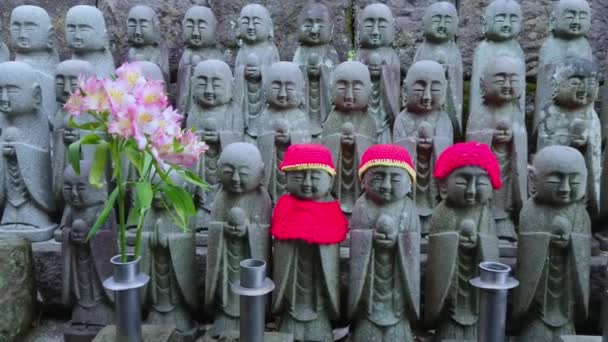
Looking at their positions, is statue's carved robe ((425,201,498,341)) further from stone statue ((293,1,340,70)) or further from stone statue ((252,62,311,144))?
stone statue ((293,1,340,70))

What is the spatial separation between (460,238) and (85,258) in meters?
1.91

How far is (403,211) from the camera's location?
305cm

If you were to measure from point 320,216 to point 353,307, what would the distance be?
47cm

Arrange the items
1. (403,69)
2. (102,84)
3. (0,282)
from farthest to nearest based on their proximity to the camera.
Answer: (403,69)
(0,282)
(102,84)

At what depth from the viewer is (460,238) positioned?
10.0 ft

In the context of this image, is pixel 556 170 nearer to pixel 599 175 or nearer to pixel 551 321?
pixel 551 321

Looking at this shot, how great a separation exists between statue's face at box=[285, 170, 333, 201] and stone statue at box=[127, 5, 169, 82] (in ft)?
8.56

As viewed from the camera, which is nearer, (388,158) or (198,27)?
(388,158)

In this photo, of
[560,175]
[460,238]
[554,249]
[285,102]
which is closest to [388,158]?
[460,238]

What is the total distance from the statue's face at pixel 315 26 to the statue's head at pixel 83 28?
156 centimetres

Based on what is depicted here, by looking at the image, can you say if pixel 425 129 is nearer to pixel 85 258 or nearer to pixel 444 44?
pixel 444 44

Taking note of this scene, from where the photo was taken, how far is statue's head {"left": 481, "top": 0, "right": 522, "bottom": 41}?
4820 mm

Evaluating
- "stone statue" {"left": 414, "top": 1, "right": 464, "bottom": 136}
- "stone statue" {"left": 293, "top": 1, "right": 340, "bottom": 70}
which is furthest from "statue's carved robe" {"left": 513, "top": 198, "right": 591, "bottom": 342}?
"stone statue" {"left": 293, "top": 1, "right": 340, "bottom": 70}

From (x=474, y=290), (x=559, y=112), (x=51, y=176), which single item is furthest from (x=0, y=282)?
(x=559, y=112)
